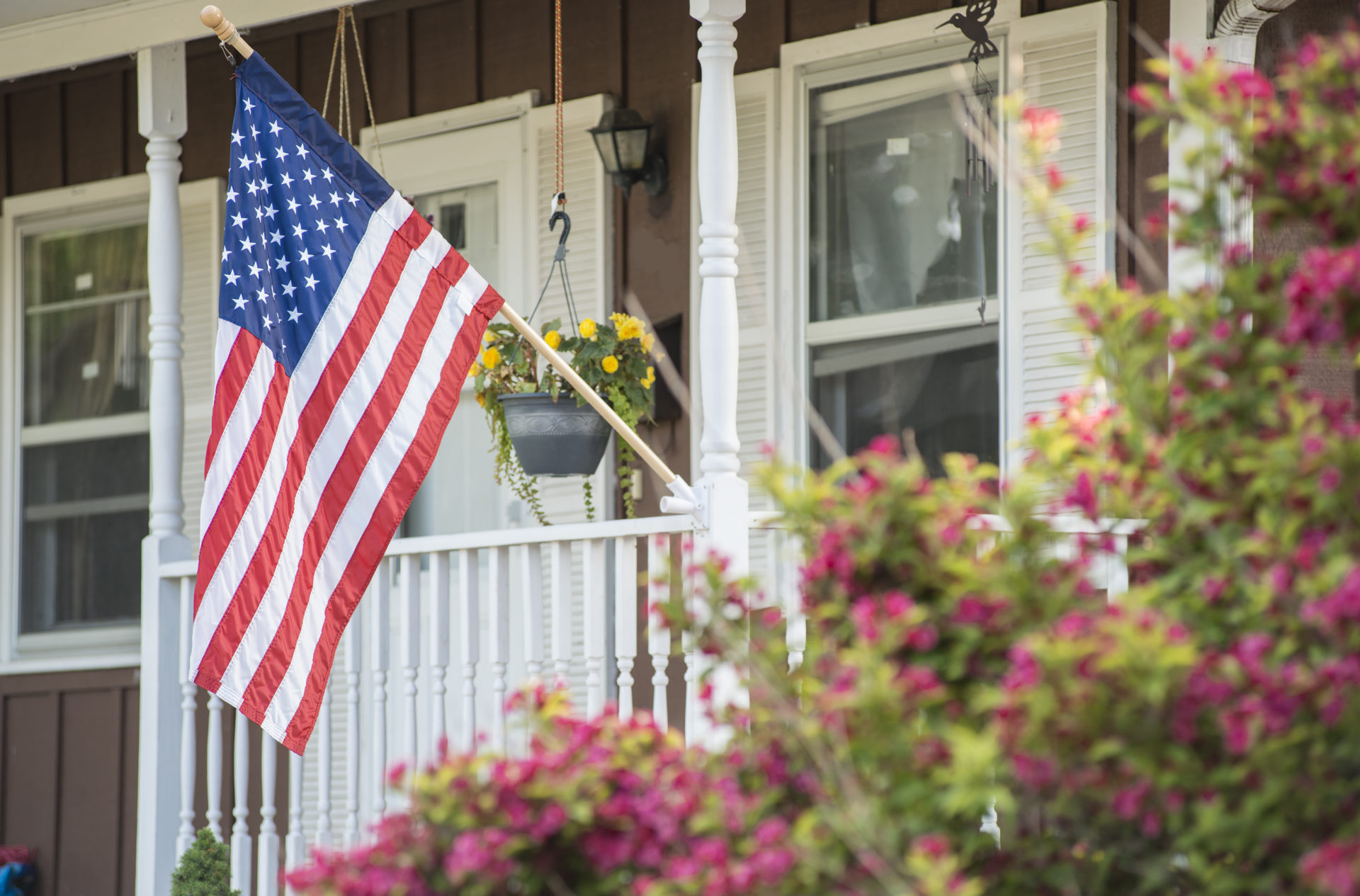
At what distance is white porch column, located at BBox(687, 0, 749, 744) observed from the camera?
4230 millimetres

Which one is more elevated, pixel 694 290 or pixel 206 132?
pixel 206 132

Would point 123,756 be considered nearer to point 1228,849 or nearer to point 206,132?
point 206,132

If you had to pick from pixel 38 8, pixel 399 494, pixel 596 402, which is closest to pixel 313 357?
pixel 399 494

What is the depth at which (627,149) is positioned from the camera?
5.52m

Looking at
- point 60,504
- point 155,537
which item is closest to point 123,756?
point 60,504

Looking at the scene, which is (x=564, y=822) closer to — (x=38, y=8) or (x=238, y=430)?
(x=238, y=430)

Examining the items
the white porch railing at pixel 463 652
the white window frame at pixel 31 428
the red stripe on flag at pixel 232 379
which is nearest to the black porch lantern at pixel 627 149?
the white porch railing at pixel 463 652

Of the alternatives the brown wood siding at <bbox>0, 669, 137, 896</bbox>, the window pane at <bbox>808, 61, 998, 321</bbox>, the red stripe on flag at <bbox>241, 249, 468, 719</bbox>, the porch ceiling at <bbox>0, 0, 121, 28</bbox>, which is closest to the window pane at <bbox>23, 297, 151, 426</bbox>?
the brown wood siding at <bbox>0, 669, 137, 896</bbox>

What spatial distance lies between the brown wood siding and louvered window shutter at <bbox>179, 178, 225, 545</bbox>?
753mm

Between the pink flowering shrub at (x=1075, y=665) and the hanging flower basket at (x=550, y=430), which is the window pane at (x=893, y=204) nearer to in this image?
the hanging flower basket at (x=550, y=430)

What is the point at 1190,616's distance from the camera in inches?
88.5

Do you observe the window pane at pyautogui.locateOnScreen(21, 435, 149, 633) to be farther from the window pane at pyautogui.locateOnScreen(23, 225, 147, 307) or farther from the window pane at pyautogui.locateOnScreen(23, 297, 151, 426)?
the window pane at pyautogui.locateOnScreen(23, 225, 147, 307)

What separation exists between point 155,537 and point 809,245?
230cm

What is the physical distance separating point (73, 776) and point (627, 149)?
3.32 metres
